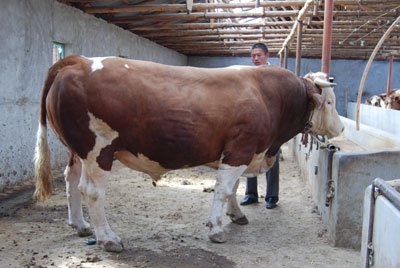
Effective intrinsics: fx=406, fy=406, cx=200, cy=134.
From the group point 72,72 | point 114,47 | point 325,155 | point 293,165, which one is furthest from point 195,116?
point 114,47

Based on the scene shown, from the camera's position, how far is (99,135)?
11.7ft

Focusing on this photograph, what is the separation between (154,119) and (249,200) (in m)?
2.28

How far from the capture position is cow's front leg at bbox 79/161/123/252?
365 cm

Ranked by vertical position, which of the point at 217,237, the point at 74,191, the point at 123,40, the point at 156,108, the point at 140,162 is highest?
the point at 123,40

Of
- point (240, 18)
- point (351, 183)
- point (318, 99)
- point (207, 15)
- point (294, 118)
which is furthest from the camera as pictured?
point (240, 18)

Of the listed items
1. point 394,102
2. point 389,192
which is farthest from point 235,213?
point 394,102

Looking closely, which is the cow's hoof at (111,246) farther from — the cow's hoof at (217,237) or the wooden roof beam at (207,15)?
the wooden roof beam at (207,15)

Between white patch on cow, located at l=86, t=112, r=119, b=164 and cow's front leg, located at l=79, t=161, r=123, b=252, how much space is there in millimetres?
102

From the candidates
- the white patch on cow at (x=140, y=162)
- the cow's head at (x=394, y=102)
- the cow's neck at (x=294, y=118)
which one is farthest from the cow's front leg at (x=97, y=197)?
A: the cow's head at (x=394, y=102)

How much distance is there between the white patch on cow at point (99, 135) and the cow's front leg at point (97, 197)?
0.10 metres

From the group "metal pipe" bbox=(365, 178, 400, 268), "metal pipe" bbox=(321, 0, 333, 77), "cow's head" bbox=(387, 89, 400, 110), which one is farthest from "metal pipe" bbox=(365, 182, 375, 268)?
"cow's head" bbox=(387, 89, 400, 110)

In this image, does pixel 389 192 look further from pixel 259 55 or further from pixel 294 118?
pixel 259 55

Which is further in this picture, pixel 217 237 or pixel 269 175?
pixel 269 175

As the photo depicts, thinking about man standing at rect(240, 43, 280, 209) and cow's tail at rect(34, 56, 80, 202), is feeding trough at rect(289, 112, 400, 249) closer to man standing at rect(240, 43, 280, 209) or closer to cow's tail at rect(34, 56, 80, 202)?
man standing at rect(240, 43, 280, 209)
